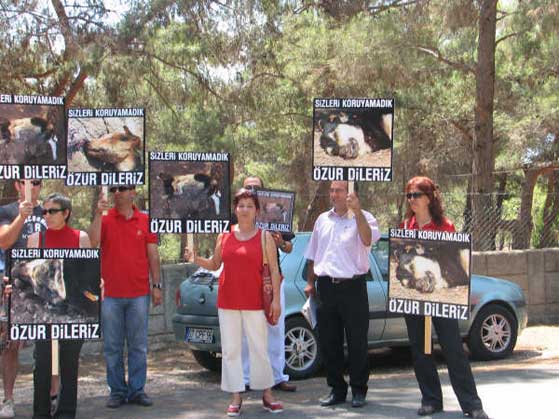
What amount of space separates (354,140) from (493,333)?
13.6 ft

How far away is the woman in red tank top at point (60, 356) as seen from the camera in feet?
20.5

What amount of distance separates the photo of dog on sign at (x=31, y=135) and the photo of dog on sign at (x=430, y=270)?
271 cm

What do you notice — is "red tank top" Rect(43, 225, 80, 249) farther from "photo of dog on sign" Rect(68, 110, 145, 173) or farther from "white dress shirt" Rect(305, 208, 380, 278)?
"white dress shirt" Rect(305, 208, 380, 278)

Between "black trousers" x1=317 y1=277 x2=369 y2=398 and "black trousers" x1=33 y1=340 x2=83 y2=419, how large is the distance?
6.54 ft

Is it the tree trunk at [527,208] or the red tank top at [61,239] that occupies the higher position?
the tree trunk at [527,208]

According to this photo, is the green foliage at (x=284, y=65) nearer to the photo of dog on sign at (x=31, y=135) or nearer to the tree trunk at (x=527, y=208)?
the tree trunk at (x=527, y=208)

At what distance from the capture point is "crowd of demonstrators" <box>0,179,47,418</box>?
6223 millimetres

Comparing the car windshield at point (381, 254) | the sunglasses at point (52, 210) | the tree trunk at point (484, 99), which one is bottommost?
the car windshield at point (381, 254)

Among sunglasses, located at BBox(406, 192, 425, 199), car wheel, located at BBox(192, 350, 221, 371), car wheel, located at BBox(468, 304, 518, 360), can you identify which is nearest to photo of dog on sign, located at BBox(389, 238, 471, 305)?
sunglasses, located at BBox(406, 192, 425, 199)

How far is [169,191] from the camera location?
691 cm

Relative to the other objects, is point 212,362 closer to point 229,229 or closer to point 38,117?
point 229,229

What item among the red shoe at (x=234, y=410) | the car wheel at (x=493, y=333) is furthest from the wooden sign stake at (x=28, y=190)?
the car wheel at (x=493, y=333)

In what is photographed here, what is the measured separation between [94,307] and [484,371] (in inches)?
176

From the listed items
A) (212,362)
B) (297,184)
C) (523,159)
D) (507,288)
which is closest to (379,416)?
(212,362)
